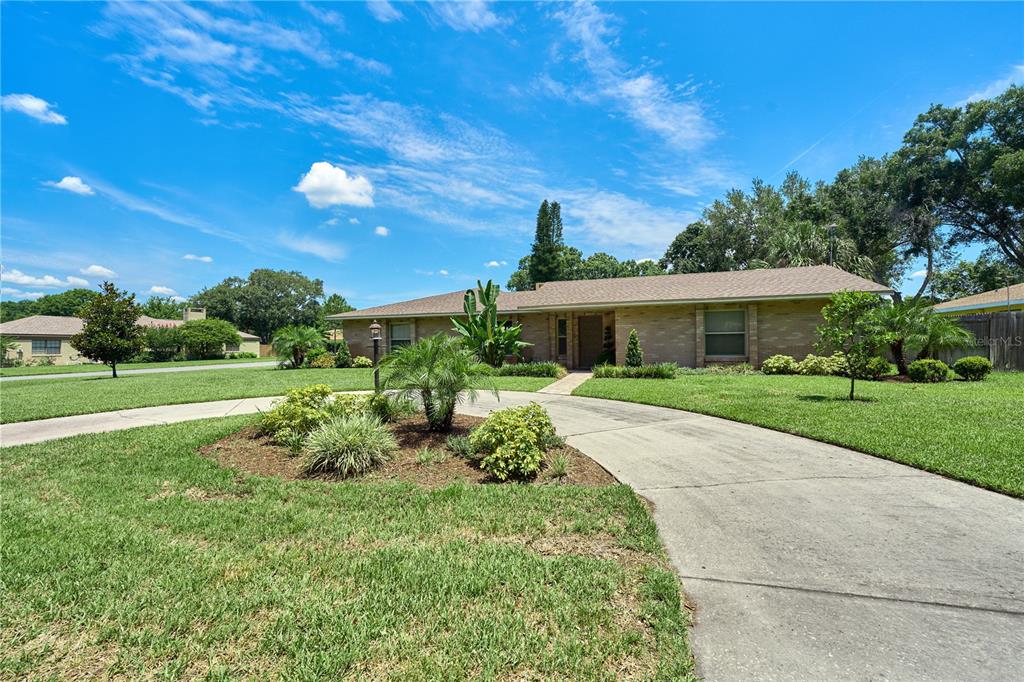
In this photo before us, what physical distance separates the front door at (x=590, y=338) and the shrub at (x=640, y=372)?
439 cm

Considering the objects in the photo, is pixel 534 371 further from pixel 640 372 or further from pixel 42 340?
pixel 42 340

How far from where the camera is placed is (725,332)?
1540 cm

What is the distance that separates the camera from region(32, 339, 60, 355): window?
35.8 meters

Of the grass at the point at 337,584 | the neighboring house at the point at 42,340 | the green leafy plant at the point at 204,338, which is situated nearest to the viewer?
the grass at the point at 337,584

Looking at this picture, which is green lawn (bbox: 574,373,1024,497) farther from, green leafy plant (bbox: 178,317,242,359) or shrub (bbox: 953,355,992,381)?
green leafy plant (bbox: 178,317,242,359)

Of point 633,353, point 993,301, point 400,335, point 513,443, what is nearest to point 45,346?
point 400,335

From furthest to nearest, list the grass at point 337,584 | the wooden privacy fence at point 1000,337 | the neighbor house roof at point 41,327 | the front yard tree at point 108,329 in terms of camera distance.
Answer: the neighbor house roof at point 41,327 → the front yard tree at point 108,329 → the wooden privacy fence at point 1000,337 → the grass at point 337,584

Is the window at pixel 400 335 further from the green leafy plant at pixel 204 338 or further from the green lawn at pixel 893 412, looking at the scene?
the green leafy plant at pixel 204 338

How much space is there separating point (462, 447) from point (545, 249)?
45942 mm

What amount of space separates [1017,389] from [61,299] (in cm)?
9317

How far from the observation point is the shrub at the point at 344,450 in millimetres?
4934

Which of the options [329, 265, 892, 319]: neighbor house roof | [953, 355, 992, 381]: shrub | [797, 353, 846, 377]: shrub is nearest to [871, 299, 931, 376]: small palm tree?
[953, 355, 992, 381]: shrub

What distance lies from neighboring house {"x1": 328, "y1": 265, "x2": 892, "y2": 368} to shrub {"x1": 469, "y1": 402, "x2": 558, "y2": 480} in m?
11.3

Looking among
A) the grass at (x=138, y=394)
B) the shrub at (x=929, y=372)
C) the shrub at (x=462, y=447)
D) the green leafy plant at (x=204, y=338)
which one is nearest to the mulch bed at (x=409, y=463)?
the shrub at (x=462, y=447)
